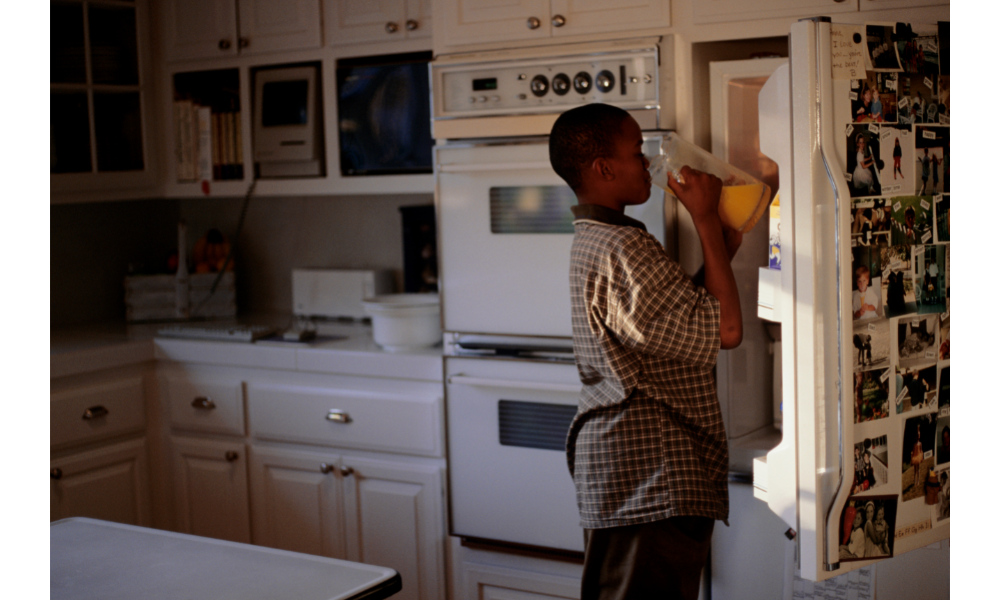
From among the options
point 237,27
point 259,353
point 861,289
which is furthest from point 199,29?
point 861,289

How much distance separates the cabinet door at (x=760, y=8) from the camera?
6.18 feet

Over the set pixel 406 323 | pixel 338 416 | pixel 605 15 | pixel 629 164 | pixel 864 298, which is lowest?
pixel 338 416

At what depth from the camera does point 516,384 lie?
2.28 m

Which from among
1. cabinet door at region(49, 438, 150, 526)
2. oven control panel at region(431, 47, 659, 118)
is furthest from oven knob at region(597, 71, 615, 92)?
cabinet door at region(49, 438, 150, 526)

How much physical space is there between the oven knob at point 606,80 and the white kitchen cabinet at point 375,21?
2.39 feet

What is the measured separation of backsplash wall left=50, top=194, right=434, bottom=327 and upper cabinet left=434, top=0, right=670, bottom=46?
0.89m

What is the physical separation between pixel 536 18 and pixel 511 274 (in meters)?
0.59

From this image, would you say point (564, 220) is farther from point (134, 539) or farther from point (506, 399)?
point (134, 539)

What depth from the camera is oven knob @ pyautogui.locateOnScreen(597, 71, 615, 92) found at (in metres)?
2.10

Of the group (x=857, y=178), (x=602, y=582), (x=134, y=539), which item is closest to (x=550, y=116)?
(x=857, y=178)

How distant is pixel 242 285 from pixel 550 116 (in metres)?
1.74

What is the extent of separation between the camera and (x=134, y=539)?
4.82 feet

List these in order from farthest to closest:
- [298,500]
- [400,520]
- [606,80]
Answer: [298,500] < [400,520] < [606,80]

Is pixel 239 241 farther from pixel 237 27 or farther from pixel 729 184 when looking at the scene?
pixel 729 184
